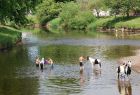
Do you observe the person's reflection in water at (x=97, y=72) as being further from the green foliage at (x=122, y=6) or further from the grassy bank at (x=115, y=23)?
the green foliage at (x=122, y=6)

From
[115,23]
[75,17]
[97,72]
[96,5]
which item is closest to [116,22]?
[115,23]

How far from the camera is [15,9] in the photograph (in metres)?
98.9

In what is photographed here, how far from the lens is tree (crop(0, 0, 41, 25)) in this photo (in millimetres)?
94188

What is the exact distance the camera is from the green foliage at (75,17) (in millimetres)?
172875

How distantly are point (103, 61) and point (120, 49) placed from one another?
808 inches

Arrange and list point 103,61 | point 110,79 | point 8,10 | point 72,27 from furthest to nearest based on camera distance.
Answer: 1. point 72,27
2. point 8,10
3. point 103,61
4. point 110,79

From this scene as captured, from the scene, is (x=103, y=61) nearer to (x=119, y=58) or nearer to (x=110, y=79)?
(x=119, y=58)

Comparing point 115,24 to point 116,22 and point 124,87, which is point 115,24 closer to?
point 116,22

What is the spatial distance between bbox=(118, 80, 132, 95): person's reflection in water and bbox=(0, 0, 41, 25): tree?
4694cm

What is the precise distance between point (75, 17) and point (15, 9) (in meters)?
77.2

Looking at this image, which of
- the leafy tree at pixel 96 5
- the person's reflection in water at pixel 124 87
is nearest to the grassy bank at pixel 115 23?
the leafy tree at pixel 96 5

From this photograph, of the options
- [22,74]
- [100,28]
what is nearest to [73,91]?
[22,74]

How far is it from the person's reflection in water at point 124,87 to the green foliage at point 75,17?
122 metres

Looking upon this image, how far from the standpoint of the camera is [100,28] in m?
168
